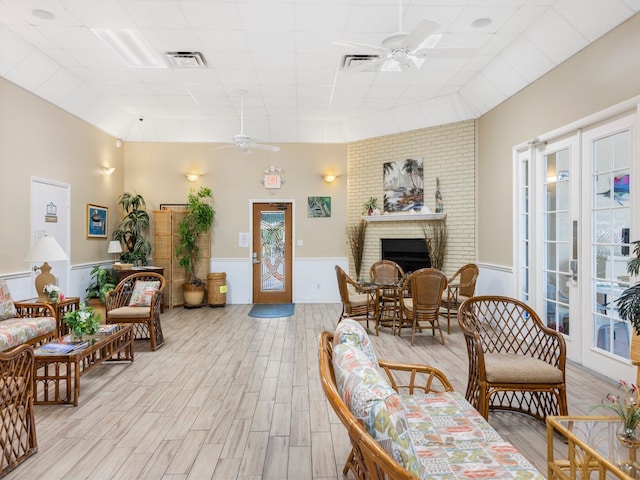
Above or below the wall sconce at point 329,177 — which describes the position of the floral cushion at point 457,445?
below

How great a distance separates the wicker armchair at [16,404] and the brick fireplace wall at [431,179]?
593 centimetres

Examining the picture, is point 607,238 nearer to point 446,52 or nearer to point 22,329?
point 446,52

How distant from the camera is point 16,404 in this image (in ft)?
7.61

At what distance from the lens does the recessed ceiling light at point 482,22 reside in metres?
4.19

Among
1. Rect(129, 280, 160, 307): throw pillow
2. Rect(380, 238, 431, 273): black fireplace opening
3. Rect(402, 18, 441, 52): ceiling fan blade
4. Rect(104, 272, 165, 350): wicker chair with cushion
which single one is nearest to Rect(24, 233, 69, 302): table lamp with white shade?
Rect(104, 272, 165, 350): wicker chair with cushion

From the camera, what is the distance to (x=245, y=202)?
7.98 metres

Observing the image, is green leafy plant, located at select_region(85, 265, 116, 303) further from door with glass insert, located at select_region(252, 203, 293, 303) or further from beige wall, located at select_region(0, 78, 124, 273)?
door with glass insert, located at select_region(252, 203, 293, 303)

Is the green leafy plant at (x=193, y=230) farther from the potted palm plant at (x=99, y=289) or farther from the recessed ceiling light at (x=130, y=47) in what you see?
the recessed ceiling light at (x=130, y=47)

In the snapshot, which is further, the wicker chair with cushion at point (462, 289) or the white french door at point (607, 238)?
the wicker chair with cushion at point (462, 289)

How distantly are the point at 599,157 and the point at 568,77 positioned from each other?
1.01 meters

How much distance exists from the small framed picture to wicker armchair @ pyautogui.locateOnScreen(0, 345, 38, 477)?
4.82 metres

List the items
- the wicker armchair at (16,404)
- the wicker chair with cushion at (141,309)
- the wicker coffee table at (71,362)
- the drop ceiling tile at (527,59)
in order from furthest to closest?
1. the wicker chair with cushion at (141,309)
2. the drop ceiling tile at (527,59)
3. the wicker coffee table at (71,362)
4. the wicker armchair at (16,404)

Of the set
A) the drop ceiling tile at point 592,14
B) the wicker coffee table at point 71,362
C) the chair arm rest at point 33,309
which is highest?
the drop ceiling tile at point 592,14

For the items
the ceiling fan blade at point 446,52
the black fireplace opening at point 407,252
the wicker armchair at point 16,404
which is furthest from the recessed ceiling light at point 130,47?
the black fireplace opening at point 407,252
